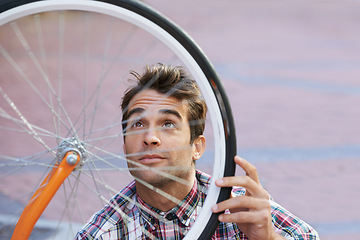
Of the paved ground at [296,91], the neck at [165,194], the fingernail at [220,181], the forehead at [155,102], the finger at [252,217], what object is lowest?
the finger at [252,217]

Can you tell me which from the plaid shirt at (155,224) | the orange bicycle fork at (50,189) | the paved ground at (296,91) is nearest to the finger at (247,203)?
the plaid shirt at (155,224)

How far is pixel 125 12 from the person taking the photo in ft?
4.41

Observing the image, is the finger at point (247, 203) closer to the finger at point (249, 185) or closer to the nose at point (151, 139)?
the finger at point (249, 185)

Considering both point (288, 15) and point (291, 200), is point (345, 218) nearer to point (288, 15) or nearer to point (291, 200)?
point (291, 200)

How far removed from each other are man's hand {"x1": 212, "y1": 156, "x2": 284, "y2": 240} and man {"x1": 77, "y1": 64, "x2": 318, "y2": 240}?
50mm

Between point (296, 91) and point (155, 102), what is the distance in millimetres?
3925

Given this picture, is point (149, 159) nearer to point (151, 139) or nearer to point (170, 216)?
point (151, 139)

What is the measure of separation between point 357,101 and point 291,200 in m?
2.38

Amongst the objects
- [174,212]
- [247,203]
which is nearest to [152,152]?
[174,212]

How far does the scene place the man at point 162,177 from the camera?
60.6 inches

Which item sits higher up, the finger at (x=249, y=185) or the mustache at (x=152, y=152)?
the mustache at (x=152, y=152)

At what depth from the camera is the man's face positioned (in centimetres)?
153

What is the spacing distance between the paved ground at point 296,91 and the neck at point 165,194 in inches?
53.1

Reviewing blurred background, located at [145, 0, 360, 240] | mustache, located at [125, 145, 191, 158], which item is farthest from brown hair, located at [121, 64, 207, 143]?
blurred background, located at [145, 0, 360, 240]
